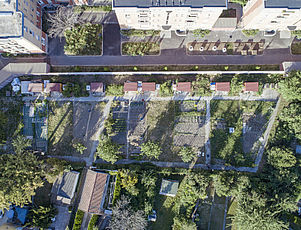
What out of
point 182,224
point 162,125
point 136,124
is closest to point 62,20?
point 136,124

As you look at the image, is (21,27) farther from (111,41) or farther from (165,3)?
(165,3)

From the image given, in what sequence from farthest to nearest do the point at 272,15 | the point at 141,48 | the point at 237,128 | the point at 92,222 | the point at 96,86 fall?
the point at 141,48
the point at 237,128
the point at 96,86
the point at 92,222
the point at 272,15

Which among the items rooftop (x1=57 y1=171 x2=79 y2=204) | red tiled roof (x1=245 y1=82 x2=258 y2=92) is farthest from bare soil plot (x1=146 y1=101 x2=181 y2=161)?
rooftop (x1=57 y1=171 x2=79 y2=204)

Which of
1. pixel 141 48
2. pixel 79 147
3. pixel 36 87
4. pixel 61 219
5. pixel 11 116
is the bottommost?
pixel 61 219

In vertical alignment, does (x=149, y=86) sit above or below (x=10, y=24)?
below

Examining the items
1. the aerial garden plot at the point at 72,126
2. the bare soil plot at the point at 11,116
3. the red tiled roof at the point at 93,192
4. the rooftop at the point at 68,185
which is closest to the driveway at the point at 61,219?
the rooftop at the point at 68,185

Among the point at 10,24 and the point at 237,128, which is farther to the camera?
the point at 237,128

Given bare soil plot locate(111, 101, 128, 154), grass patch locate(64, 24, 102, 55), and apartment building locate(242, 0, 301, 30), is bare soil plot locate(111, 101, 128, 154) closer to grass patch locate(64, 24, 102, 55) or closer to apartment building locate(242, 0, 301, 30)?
grass patch locate(64, 24, 102, 55)
